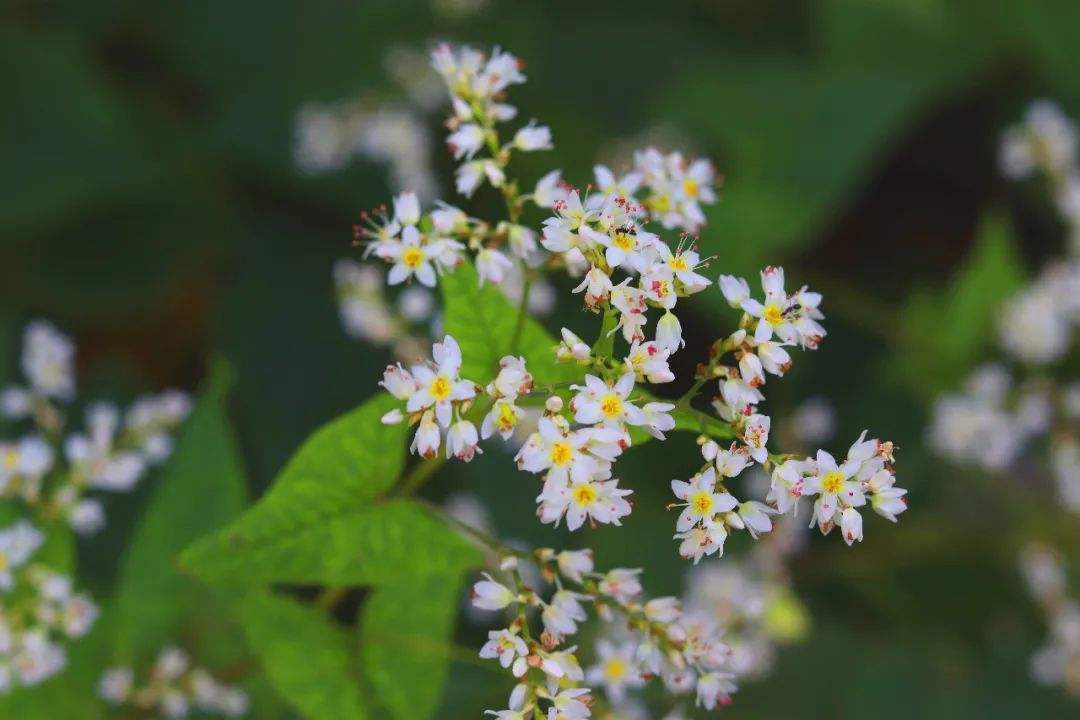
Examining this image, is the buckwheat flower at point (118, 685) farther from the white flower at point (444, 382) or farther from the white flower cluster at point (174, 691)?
the white flower at point (444, 382)

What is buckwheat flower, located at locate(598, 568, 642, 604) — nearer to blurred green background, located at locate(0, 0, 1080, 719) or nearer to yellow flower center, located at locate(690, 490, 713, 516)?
yellow flower center, located at locate(690, 490, 713, 516)

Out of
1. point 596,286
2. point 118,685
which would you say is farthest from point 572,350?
point 118,685

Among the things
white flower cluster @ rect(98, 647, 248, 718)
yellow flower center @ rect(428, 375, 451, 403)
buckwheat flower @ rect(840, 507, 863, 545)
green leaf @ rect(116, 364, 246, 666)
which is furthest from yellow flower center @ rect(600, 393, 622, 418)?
white flower cluster @ rect(98, 647, 248, 718)

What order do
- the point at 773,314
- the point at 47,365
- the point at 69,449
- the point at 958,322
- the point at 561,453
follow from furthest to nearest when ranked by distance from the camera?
the point at 958,322
the point at 47,365
the point at 69,449
the point at 773,314
the point at 561,453

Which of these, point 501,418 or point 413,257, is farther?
point 413,257

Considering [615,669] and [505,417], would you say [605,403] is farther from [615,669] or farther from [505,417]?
[615,669]
